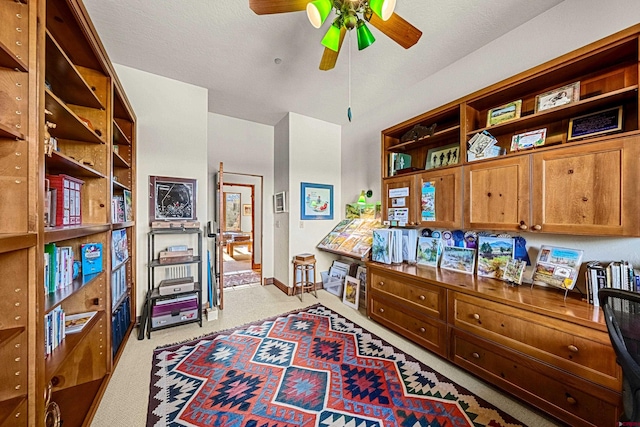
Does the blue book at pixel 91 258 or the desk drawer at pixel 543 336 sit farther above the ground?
the blue book at pixel 91 258

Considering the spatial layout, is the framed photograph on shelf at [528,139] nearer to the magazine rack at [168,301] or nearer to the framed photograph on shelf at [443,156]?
the framed photograph on shelf at [443,156]

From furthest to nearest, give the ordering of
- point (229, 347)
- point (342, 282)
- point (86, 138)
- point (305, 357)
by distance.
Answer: point (342, 282), point (229, 347), point (305, 357), point (86, 138)

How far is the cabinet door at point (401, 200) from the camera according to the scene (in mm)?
2654

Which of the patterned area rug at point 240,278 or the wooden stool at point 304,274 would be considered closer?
the wooden stool at point 304,274

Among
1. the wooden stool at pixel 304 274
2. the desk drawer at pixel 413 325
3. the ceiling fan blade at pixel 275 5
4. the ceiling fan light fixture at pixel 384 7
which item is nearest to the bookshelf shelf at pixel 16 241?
the ceiling fan blade at pixel 275 5

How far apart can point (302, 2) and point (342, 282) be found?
3395 millimetres

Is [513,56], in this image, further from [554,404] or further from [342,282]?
[342,282]

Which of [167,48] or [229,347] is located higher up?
[167,48]

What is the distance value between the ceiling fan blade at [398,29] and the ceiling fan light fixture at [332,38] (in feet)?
0.78

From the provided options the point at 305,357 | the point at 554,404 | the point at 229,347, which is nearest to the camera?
the point at 554,404

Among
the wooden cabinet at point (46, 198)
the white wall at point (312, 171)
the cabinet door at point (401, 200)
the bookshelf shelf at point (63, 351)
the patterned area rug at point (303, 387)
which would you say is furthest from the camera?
the white wall at point (312, 171)

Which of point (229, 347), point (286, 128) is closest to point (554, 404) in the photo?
point (229, 347)

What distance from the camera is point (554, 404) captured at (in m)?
1.45

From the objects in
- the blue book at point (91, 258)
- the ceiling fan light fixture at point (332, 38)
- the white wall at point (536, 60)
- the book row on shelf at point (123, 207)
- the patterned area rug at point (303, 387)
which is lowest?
the patterned area rug at point (303, 387)
